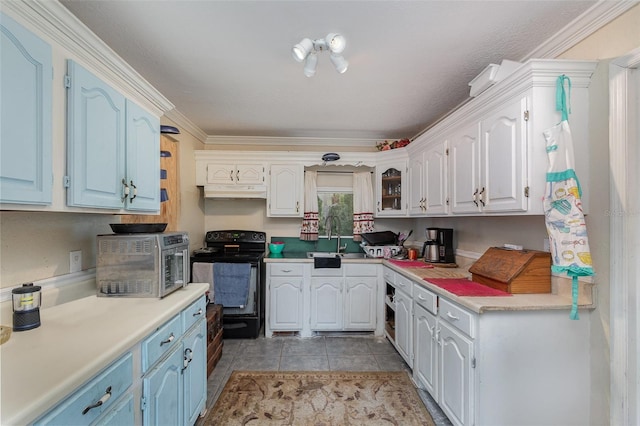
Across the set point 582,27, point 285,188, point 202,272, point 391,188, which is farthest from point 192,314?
point 582,27

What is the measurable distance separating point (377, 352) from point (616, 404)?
174cm

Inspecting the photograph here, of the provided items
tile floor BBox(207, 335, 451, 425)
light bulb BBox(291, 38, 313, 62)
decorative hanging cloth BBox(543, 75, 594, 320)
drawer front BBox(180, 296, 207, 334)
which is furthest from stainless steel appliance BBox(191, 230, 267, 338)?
decorative hanging cloth BBox(543, 75, 594, 320)

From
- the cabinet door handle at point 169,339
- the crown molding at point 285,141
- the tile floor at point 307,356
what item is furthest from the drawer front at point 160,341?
A: the crown molding at point 285,141

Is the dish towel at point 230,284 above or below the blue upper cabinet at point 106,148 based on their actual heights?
below

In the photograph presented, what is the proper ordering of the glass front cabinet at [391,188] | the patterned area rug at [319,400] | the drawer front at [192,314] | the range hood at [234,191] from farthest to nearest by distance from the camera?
the range hood at [234,191]
the glass front cabinet at [391,188]
the patterned area rug at [319,400]
the drawer front at [192,314]

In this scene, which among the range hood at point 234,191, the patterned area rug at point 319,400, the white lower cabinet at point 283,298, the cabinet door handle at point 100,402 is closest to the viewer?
the cabinet door handle at point 100,402

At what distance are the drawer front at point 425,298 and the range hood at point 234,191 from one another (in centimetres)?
212

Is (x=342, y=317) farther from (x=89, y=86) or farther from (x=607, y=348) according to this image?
(x=89, y=86)

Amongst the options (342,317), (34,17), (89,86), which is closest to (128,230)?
(89,86)

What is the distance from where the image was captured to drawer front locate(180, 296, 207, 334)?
5.02 feet

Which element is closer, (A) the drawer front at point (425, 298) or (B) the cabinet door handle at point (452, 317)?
(B) the cabinet door handle at point (452, 317)

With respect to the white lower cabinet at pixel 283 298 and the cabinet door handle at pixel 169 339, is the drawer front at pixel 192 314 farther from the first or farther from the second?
the white lower cabinet at pixel 283 298

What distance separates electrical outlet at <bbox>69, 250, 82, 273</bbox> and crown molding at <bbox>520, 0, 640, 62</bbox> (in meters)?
3.12

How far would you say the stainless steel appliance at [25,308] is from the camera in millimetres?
1118
